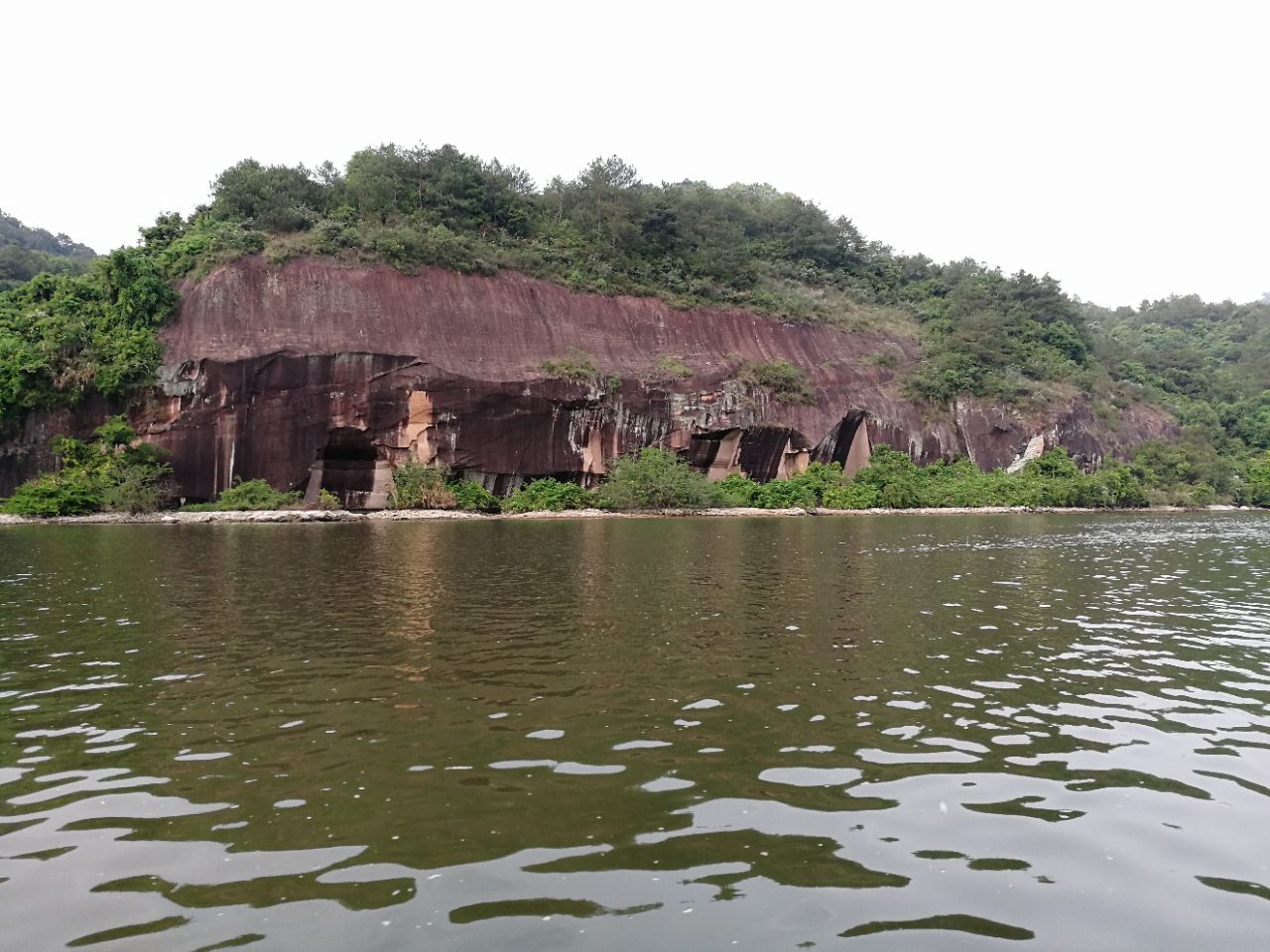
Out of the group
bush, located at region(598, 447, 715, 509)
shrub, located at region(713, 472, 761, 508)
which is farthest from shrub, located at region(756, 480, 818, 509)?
bush, located at region(598, 447, 715, 509)

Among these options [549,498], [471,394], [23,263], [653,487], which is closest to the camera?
[471,394]

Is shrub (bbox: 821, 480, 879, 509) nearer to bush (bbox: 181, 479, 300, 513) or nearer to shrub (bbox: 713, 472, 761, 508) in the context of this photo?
shrub (bbox: 713, 472, 761, 508)

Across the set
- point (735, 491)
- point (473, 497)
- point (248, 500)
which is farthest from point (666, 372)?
point (248, 500)

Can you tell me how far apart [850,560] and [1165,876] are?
16169 millimetres

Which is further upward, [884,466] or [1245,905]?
[884,466]

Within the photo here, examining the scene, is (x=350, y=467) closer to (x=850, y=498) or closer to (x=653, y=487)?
(x=653, y=487)

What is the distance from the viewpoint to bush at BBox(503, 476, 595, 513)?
44312mm

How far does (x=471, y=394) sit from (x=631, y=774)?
3920cm

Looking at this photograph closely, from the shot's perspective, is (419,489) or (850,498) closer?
(419,489)

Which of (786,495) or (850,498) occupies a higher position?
(786,495)

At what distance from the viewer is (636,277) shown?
5666 centimetres

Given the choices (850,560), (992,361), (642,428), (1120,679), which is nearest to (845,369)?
(992,361)

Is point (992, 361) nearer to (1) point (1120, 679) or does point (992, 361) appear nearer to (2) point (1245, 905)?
(1) point (1120, 679)

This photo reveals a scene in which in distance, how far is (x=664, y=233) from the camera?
62062 mm
